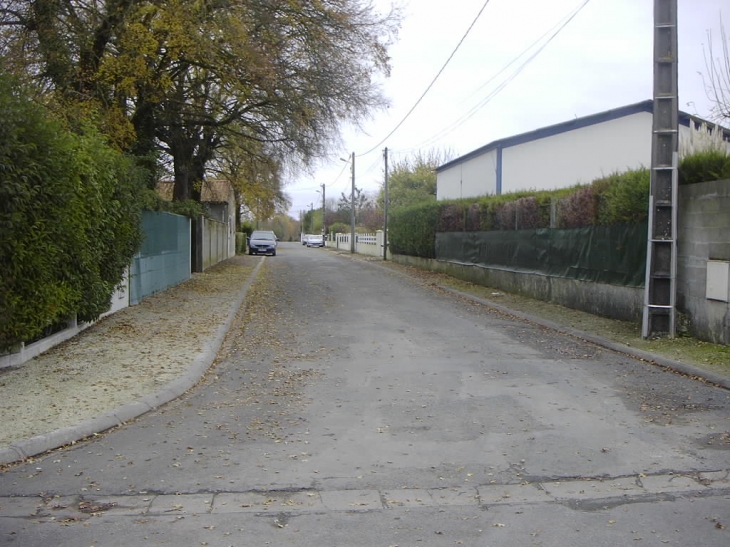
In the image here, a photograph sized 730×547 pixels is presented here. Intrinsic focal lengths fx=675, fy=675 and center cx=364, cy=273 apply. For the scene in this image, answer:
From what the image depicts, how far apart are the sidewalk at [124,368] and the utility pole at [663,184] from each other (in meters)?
0.64

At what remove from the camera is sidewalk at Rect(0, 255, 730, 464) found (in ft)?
19.3

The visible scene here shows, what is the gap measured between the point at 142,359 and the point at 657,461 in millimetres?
6133

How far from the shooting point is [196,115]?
18.4 m

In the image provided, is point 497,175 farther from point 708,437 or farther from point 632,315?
point 708,437

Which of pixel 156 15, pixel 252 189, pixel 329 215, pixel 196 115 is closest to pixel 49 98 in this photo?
pixel 156 15

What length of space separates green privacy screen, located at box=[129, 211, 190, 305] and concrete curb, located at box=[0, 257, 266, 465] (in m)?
5.83

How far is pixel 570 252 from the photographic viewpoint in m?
15.0

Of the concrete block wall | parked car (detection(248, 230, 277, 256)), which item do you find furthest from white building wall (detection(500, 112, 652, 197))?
parked car (detection(248, 230, 277, 256))

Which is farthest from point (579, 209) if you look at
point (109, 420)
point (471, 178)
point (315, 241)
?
point (315, 241)

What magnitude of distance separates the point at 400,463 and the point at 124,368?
428 cm

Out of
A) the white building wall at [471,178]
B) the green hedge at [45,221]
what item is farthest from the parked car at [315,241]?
the green hedge at [45,221]

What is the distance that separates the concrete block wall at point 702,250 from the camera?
31.3 feet

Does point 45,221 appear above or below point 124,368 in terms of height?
above

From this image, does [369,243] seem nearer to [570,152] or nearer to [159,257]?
[570,152]
